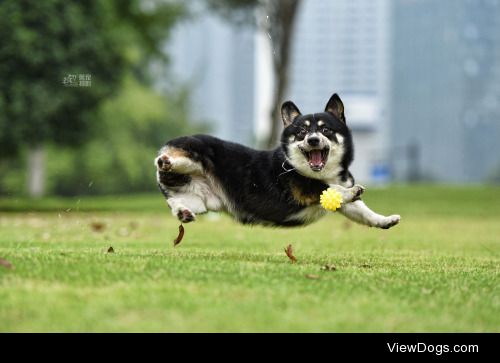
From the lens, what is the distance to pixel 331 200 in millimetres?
6008

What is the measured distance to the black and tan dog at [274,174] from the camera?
20.3 ft

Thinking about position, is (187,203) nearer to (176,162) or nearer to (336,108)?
(176,162)

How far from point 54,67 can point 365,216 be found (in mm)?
13683

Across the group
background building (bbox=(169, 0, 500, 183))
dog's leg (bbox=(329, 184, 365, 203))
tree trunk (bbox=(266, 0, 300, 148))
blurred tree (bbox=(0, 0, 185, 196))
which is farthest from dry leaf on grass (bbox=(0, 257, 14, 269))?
background building (bbox=(169, 0, 500, 183))

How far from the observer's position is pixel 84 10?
19031mm

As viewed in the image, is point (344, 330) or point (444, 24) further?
point (444, 24)

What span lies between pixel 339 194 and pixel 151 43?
59.8 feet

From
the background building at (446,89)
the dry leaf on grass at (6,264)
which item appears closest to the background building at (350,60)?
the background building at (446,89)

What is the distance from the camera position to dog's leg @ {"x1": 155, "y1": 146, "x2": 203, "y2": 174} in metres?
6.37

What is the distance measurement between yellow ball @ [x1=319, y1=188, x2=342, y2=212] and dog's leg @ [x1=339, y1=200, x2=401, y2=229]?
0.14 m

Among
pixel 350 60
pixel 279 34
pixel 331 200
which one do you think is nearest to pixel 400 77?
pixel 350 60

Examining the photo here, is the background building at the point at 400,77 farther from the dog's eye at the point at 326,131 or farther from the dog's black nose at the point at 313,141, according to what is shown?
the dog's black nose at the point at 313,141

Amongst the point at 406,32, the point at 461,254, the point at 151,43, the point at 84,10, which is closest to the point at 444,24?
the point at 406,32
